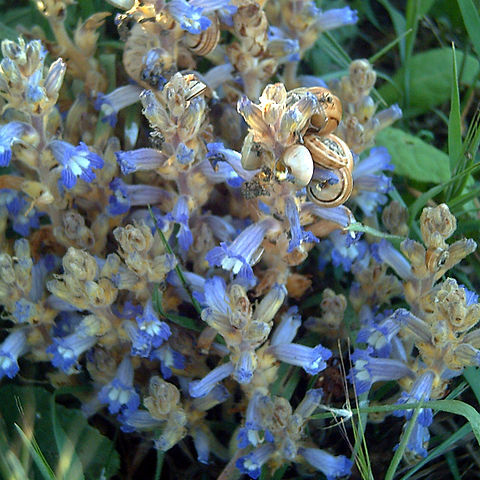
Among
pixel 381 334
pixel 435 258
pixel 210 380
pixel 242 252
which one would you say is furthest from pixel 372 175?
pixel 210 380

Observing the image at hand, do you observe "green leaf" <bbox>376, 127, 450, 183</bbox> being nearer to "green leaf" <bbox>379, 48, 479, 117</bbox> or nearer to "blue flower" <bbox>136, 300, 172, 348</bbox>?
"green leaf" <bbox>379, 48, 479, 117</bbox>

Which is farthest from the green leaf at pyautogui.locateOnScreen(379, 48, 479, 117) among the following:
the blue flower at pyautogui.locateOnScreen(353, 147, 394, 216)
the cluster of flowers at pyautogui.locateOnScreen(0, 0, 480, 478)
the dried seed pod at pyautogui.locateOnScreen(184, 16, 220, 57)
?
the dried seed pod at pyautogui.locateOnScreen(184, 16, 220, 57)

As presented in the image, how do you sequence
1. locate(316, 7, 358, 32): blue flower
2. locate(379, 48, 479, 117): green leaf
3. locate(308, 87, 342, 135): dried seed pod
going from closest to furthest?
1. locate(308, 87, 342, 135): dried seed pod
2. locate(316, 7, 358, 32): blue flower
3. locate(379, 48, 479, 117): green leaf

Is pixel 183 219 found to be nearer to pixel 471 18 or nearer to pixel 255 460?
pixel 255 460

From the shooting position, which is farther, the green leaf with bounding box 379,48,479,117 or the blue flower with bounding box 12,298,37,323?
the green leaf with bounding box 379,48,479,117

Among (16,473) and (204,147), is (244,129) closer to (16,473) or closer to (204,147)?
(204,147)

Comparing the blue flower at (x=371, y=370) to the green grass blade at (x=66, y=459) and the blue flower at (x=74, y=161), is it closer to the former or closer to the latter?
the green grass blade at (x=66, y=459)
